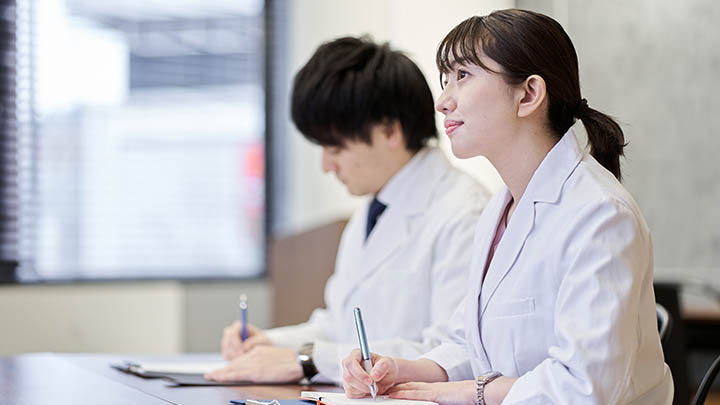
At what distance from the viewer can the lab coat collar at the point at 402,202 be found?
1687mm

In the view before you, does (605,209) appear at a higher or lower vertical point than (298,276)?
higher

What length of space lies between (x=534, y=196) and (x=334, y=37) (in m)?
2.42

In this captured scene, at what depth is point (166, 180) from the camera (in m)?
3.91

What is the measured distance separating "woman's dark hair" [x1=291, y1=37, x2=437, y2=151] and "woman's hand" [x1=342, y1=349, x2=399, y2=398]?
69cm

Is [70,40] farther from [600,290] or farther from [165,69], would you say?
[600,290]

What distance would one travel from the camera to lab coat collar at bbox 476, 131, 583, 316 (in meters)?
1.06

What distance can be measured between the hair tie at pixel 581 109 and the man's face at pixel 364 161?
0.65 m

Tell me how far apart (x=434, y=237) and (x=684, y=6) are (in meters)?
0.90

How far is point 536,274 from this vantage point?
1034 millimetres

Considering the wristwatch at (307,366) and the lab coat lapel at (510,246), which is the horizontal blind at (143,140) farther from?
the lab coat lapel at (510,246)

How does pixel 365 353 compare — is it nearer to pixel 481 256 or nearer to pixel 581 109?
pixel 481 256

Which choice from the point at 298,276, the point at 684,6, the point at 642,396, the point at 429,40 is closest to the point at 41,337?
the point at 298,276

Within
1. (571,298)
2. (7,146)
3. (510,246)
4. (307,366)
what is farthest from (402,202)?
(7,146)

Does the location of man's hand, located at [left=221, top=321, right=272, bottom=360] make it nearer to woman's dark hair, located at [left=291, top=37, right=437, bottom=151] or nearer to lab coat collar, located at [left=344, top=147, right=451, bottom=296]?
lab coat collar, located at [left=344, top=147, right=451, bottom=296]
